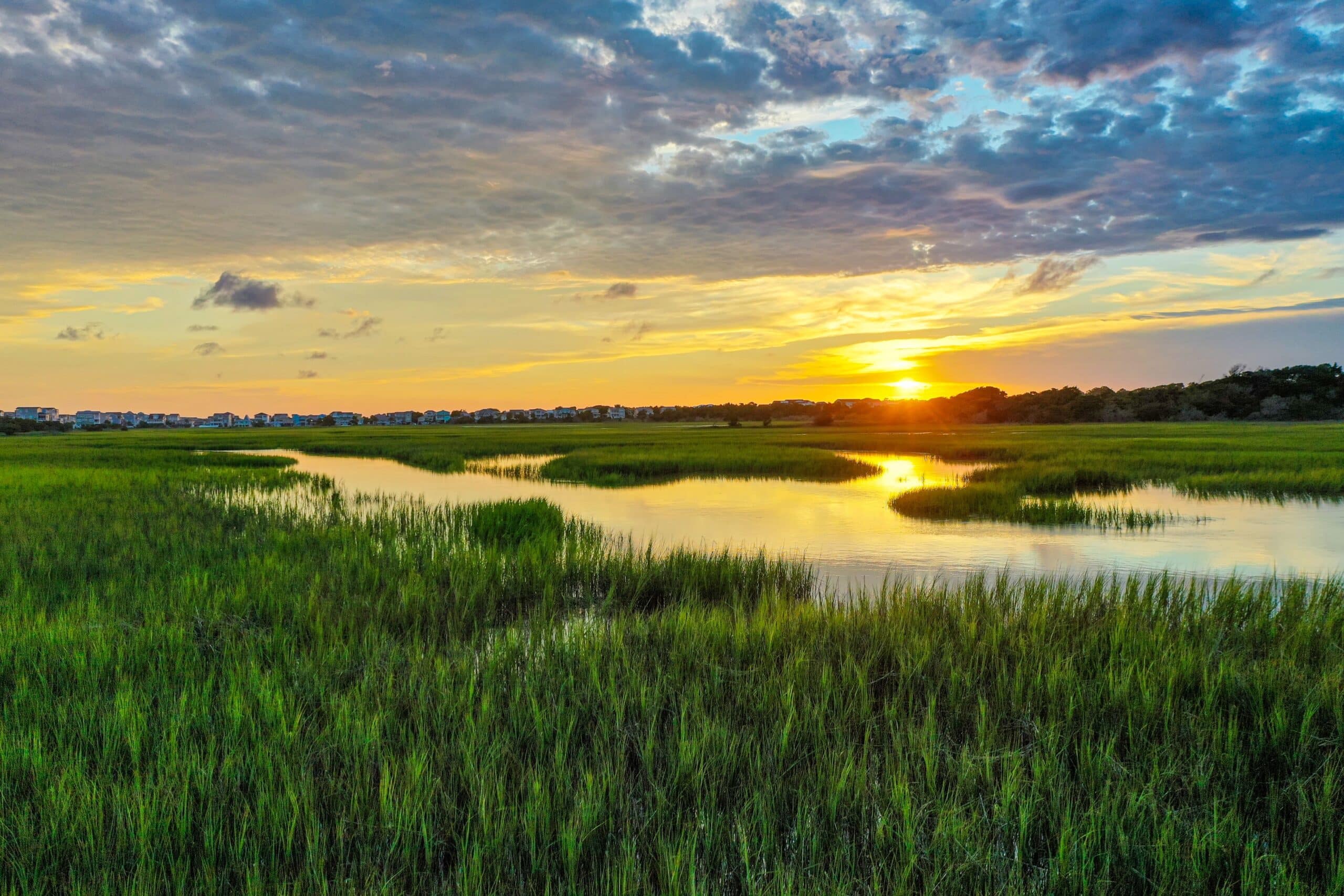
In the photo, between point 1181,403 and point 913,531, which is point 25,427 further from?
point 1181,403

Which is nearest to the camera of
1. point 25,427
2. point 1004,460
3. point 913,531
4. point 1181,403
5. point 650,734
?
point 650,734

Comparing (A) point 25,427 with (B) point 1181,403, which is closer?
(B) point 1181,403

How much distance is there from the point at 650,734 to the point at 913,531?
1115 centimetres

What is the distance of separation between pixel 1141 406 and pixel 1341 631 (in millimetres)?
95106

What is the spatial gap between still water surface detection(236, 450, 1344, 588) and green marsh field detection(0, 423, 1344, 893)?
3.37 m

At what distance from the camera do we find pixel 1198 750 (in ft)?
12.7

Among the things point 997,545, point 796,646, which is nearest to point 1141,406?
point 997,545

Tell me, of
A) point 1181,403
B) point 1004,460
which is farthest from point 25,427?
point 1181,403

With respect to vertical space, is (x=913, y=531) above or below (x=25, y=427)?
below

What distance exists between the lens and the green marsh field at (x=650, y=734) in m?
2.98

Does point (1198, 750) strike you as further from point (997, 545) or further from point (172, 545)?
point (172, 545)

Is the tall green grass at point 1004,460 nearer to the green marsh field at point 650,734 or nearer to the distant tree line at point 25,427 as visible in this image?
the green marsh field at point 650,734

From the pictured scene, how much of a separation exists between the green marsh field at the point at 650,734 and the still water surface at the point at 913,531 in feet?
11.0

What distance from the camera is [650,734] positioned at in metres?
3.91
